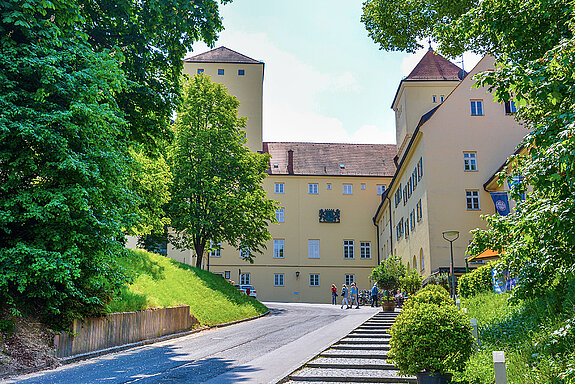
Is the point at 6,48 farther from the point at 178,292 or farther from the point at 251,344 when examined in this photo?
the point at 178,292

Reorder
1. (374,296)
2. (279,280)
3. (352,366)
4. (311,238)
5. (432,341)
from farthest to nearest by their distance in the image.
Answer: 1. (311,238)
2. (279,280)
3. (374,296)
4. (352,366)
5. (432,341)

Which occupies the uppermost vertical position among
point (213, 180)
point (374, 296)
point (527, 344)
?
point (213, 180)

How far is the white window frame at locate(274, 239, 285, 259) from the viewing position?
61.7 metres

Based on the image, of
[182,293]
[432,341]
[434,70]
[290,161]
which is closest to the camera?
[432,341]

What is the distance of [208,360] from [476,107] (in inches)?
1102

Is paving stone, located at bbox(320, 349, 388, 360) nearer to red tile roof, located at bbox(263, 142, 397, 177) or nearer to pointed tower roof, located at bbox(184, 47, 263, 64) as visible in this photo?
red tile roof, located at bbox(263, 142, 397, 177)

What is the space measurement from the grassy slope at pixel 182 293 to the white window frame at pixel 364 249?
102 feet

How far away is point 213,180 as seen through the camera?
120 ft

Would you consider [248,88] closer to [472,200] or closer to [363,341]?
[472,200]

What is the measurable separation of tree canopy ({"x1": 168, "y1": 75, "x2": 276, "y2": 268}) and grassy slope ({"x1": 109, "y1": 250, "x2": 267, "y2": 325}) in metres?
3.95

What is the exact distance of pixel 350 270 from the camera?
62062mm

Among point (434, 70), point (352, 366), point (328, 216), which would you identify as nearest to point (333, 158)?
point (328, 216)

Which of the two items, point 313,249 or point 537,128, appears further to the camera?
point 313,249

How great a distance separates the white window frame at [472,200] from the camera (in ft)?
115
